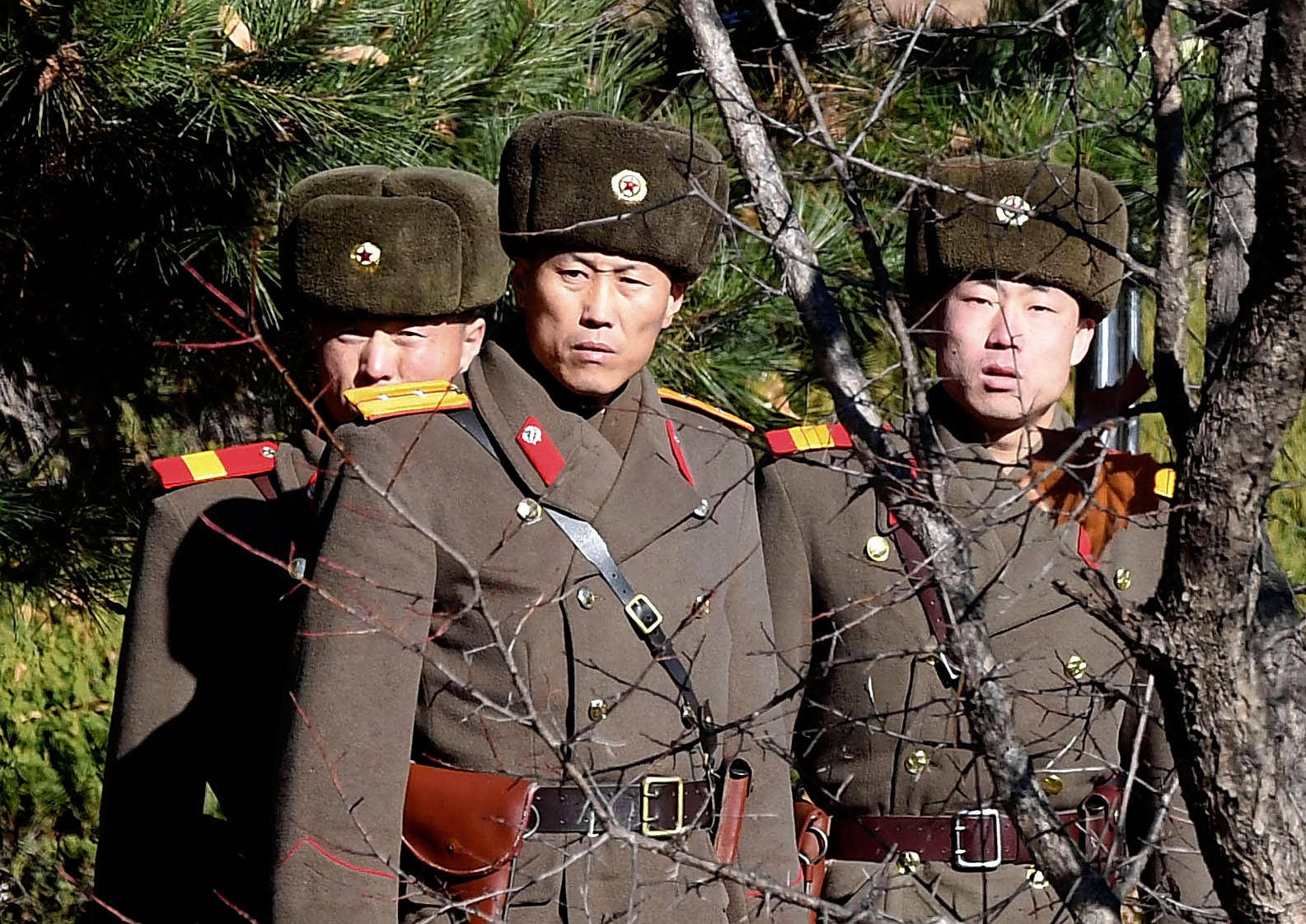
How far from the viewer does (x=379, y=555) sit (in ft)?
8.21

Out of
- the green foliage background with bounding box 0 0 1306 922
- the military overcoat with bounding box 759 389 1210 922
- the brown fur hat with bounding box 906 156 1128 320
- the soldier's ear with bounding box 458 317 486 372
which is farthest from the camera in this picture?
the green foliage background with bounding box 0 0 1306 922

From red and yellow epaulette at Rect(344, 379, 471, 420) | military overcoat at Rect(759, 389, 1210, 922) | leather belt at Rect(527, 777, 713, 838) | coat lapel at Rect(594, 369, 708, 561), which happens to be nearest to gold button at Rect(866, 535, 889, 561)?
military overcoat at Rect(759, 389, 1210, 922)

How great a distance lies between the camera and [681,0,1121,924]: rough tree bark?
6.09ft

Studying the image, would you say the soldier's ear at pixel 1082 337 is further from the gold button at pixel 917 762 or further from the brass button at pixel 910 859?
the brass button at pixel 910 859

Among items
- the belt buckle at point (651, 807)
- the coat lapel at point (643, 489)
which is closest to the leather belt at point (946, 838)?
the belt buckle at point (651, 807)

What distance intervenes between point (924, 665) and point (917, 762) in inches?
6.2

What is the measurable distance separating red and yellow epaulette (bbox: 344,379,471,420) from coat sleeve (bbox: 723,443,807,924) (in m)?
0.48

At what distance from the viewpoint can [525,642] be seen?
104 inches

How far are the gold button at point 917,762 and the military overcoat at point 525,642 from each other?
0.71 ft

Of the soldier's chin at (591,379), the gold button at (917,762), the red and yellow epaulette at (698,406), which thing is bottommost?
the gold button at (917,762)

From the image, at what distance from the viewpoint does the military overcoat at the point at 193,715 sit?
309 centimetres

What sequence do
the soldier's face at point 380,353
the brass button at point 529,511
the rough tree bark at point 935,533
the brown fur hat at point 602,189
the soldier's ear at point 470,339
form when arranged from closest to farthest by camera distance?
the rough tree bark at point 935,533 < the brass button at point 529,511 < the brown fur hat at point 602,189 < the soldier's face at point 380,353 < the soldier's ear at point 470,339

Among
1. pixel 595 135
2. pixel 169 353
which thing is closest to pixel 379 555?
pixel 595 135

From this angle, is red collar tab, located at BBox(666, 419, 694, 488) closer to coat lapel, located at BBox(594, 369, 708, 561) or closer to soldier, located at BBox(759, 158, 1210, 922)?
coat lapel, located at BBox(594, 369, 708, 561)
